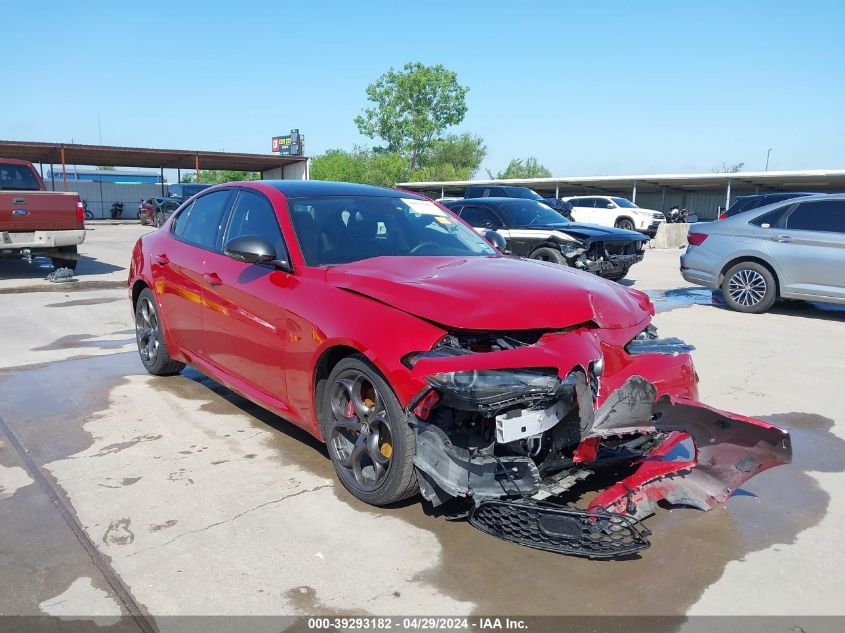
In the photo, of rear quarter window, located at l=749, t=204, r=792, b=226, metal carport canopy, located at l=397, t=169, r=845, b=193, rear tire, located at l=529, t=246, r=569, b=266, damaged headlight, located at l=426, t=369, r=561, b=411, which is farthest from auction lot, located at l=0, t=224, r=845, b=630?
metal carport canopy, located at l=397, t=169, r=845, b=193

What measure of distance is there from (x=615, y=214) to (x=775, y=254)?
63.5 ft

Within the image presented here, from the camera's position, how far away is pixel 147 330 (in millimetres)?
5906

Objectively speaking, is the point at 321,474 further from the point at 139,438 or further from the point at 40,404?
the point at 40,404

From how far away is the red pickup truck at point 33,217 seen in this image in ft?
36.4

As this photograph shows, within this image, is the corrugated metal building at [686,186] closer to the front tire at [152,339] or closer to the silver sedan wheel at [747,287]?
the silver sedan wheel at [747,287]

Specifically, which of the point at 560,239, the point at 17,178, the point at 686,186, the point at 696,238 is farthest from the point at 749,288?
the point at 686,186

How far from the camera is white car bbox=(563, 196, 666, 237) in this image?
27.2m

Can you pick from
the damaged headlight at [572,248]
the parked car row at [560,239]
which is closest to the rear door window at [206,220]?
the parked car row at [560,239]

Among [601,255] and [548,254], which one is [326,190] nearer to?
[548,254]

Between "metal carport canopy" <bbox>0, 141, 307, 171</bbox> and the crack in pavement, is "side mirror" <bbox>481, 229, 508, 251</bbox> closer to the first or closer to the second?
the crack in pavement

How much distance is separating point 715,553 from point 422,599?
140cm

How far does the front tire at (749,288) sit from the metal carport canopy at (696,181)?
2533cm

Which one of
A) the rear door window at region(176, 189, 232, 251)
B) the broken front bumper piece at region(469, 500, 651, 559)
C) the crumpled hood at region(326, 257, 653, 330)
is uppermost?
the rear door window at region(176, 189, 232, 251)

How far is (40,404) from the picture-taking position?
5113 mm
